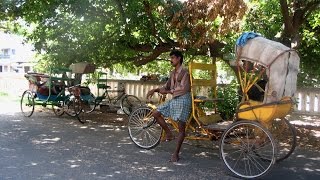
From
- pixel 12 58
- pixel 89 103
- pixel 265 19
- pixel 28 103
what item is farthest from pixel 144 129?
pixel 12 58

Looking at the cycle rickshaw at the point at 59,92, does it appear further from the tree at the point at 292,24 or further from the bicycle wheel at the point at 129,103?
the tree at the point at 292,24

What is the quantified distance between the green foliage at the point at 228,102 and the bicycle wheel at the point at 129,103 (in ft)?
13.3

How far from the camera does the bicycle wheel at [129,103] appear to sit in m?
14.3

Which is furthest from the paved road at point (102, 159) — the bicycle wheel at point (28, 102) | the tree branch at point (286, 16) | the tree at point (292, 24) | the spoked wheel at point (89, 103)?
the tree at point (292, 24)

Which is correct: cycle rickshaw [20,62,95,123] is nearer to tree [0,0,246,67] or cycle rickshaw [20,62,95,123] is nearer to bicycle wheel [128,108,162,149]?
tree [0,0,246,67]

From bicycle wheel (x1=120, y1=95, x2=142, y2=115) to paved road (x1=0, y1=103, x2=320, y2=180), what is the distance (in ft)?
12.4

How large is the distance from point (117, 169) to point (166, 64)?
12.1 metres

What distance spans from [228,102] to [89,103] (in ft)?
16.0

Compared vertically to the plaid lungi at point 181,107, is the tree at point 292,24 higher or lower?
higher

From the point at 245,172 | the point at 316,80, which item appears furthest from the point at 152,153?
the point at 316,80

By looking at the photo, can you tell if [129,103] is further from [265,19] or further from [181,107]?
[181,107]

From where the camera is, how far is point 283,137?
910 cm

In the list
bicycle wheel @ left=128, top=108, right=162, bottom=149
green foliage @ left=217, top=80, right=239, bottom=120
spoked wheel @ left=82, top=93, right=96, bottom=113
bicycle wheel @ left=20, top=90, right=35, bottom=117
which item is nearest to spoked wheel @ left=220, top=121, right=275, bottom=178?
bicycle wheel @ left=128, top=108, right=162, bottom=149

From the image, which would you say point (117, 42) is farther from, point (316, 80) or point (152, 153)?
point (316, 80)
